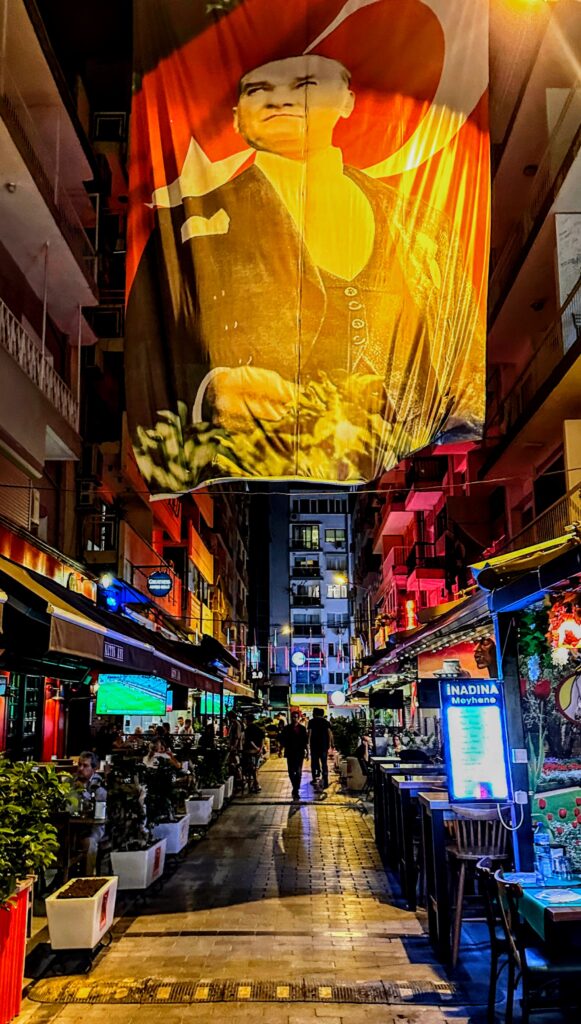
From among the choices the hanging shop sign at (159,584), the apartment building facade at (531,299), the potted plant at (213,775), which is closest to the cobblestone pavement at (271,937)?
the potted plant at (213,775)

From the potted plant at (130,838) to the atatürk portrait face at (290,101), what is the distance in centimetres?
707

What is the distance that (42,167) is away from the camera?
16297 millimetres

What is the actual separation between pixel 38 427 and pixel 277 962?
10432 millimetres

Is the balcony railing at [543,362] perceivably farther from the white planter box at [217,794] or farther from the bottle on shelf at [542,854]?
the bottle on shelf at [542,854]

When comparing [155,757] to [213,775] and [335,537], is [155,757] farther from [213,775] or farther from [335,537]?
[335,537]

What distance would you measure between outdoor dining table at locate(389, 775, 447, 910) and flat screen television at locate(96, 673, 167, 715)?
25.0 ft

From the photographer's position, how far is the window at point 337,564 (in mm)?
102875

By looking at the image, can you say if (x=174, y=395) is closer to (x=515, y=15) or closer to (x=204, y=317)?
(x=204, y=317)

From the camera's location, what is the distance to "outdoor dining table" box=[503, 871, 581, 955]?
5293mm

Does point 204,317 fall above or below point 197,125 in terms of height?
below

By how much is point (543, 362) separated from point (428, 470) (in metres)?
14.8

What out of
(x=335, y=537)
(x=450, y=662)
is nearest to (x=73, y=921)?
(x=450, y=662)

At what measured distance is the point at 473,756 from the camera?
7.88 m

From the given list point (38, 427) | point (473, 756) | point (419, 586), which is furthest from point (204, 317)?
point (419, 586)
